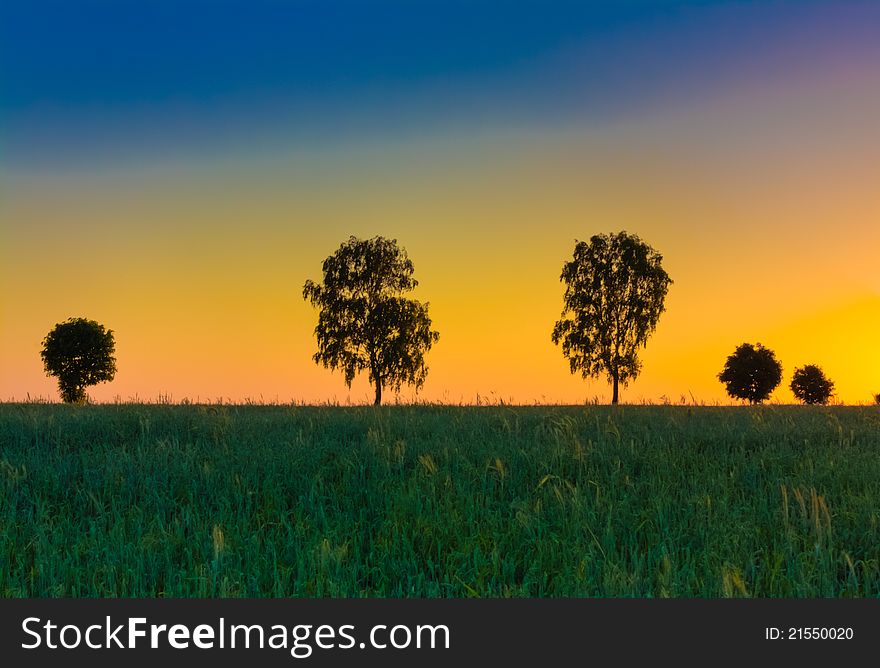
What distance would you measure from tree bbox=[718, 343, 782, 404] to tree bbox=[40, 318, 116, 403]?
66563 mm

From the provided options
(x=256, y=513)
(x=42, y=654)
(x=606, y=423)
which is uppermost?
(x=606, y=423)

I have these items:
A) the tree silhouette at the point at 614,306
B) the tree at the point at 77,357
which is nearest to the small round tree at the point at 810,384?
the tree silhouette at the point at 614,306

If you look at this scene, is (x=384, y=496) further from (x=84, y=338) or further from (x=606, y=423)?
(x=84, y=338)

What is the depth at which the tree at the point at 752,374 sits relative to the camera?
83.0 meters

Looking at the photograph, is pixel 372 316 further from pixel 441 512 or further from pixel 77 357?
pixel 441 512

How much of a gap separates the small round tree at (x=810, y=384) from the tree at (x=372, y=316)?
196 ft

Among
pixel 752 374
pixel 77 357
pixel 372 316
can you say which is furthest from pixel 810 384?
pixel 77 357

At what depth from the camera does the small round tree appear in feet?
300

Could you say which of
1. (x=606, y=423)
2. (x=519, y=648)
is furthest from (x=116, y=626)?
(x=606, y=423)

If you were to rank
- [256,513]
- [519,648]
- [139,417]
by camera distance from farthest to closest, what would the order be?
[139,417]
[256,513]
[519,648]

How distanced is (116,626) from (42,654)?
17.8 inches

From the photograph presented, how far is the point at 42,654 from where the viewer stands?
4.60m

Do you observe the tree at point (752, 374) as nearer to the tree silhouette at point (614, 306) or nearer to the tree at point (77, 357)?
the tree silhouette at point (614, 306)

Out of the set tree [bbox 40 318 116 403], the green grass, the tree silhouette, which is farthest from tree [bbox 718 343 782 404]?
the green grass
